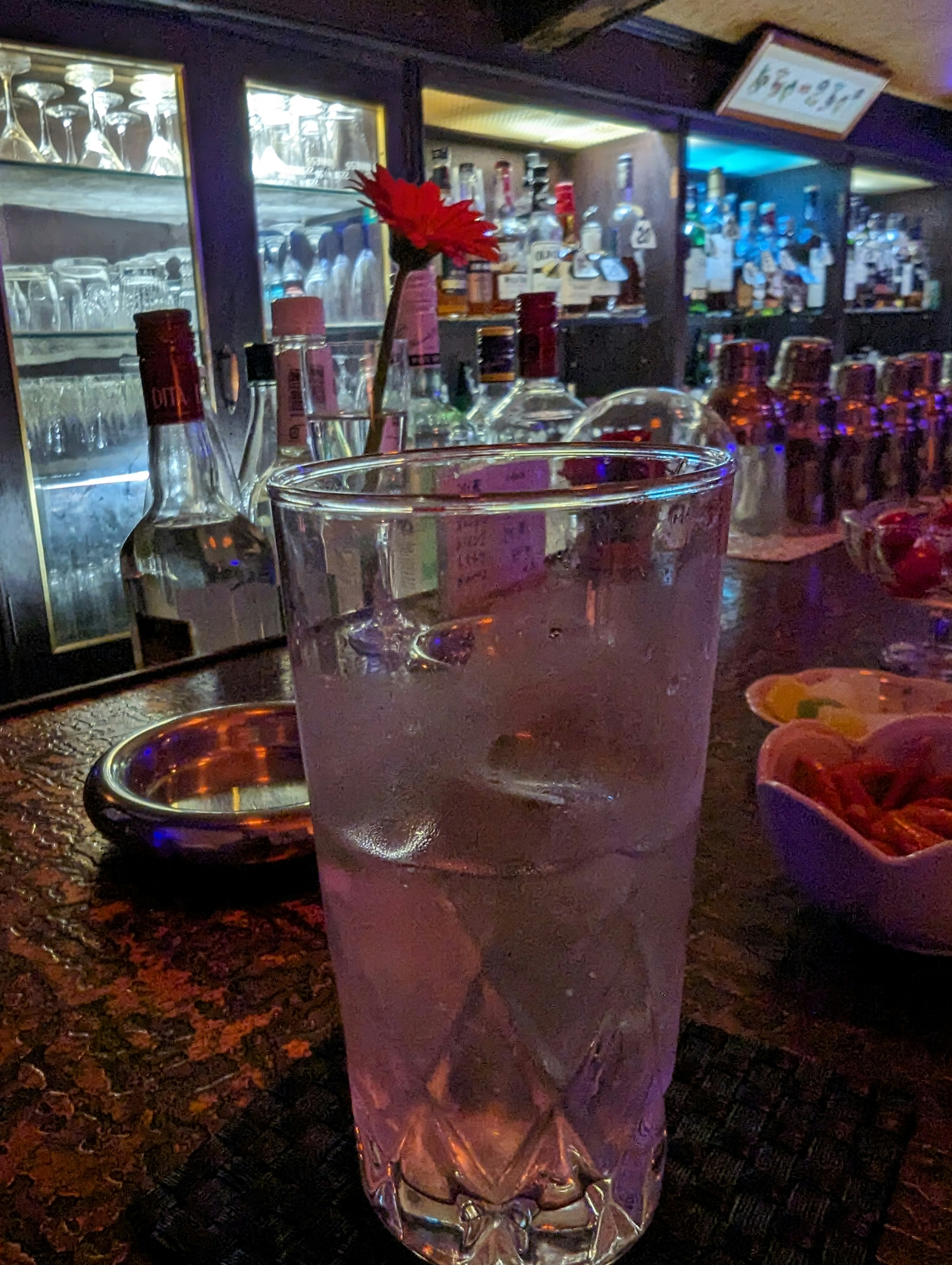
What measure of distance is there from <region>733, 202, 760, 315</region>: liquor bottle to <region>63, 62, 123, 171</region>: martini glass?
1738 mm

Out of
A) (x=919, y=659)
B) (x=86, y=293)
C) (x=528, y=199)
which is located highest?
(x=528, y=199)

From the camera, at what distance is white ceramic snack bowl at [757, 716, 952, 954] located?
0.37 m

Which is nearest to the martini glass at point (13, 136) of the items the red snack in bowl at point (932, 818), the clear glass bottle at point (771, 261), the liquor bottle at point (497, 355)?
the liquor bottle at point (497, 355)

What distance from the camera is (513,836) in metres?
0.26

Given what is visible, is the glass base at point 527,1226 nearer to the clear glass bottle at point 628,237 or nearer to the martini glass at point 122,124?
the martini glass at point 122,124

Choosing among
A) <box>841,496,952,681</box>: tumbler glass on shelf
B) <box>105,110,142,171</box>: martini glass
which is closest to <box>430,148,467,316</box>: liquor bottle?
<box>105,110,142,171</box>: martini glass

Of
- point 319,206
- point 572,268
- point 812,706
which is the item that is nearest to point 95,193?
point 319,206

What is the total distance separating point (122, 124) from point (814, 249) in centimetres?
208

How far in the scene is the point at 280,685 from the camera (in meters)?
0.78

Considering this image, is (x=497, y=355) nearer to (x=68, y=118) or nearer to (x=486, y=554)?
(x=486, y=554)

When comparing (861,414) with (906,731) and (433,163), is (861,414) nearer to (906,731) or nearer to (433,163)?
(906,731)

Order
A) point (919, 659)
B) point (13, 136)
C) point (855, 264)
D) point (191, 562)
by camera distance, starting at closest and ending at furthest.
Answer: point (919, 659) < point (191, 562) < point (13, 136) < point (855, 264)

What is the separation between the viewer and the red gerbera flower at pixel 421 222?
0.50 m

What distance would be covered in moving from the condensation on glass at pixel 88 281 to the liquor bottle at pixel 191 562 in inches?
33.3
